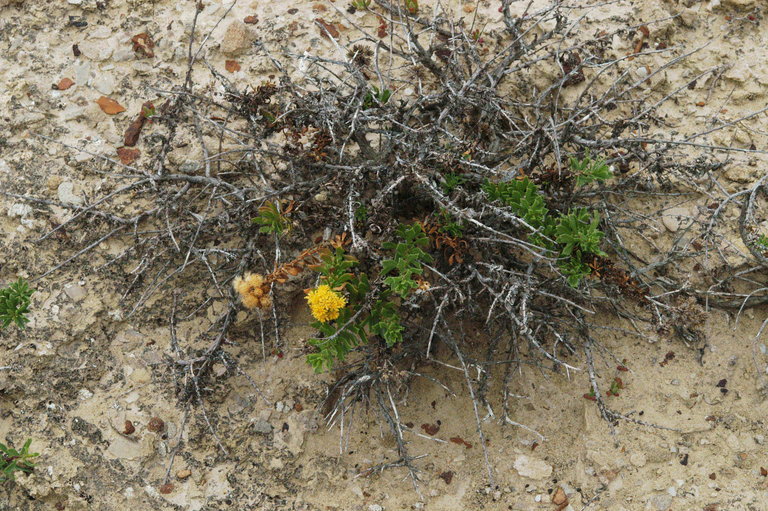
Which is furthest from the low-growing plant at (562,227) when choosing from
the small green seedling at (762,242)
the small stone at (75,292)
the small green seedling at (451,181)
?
the small stone at (75,292)

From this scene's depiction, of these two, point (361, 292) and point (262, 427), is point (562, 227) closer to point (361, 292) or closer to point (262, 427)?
point (361, 292)

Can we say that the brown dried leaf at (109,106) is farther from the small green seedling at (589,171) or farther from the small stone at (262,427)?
the small green seedling at (589,171)

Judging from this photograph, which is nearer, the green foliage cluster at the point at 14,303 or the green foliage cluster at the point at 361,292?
the green foliage cluster at the point at 361,292

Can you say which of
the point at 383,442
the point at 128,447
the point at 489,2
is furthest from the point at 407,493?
the point at 489,2

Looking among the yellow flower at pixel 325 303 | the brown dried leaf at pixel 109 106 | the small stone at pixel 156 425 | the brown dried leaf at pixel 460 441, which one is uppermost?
the brown dried leaf at pixel 109 106

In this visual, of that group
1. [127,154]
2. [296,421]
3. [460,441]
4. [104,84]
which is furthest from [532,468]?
[104,84]

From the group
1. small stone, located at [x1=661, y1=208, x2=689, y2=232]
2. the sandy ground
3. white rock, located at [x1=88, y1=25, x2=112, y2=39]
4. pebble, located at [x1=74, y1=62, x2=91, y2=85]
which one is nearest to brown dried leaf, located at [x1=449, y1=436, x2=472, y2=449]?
the sandy ground

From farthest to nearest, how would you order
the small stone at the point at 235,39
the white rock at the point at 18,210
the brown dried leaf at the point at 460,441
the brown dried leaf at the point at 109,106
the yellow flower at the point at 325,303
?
the small stone at the point at 235,39
the brown dried leaf at the point at 109,106
the white rock at the point at 18,210
the brown dried leaf at the point at 460,441
the yellow flower at the point at 325,303
